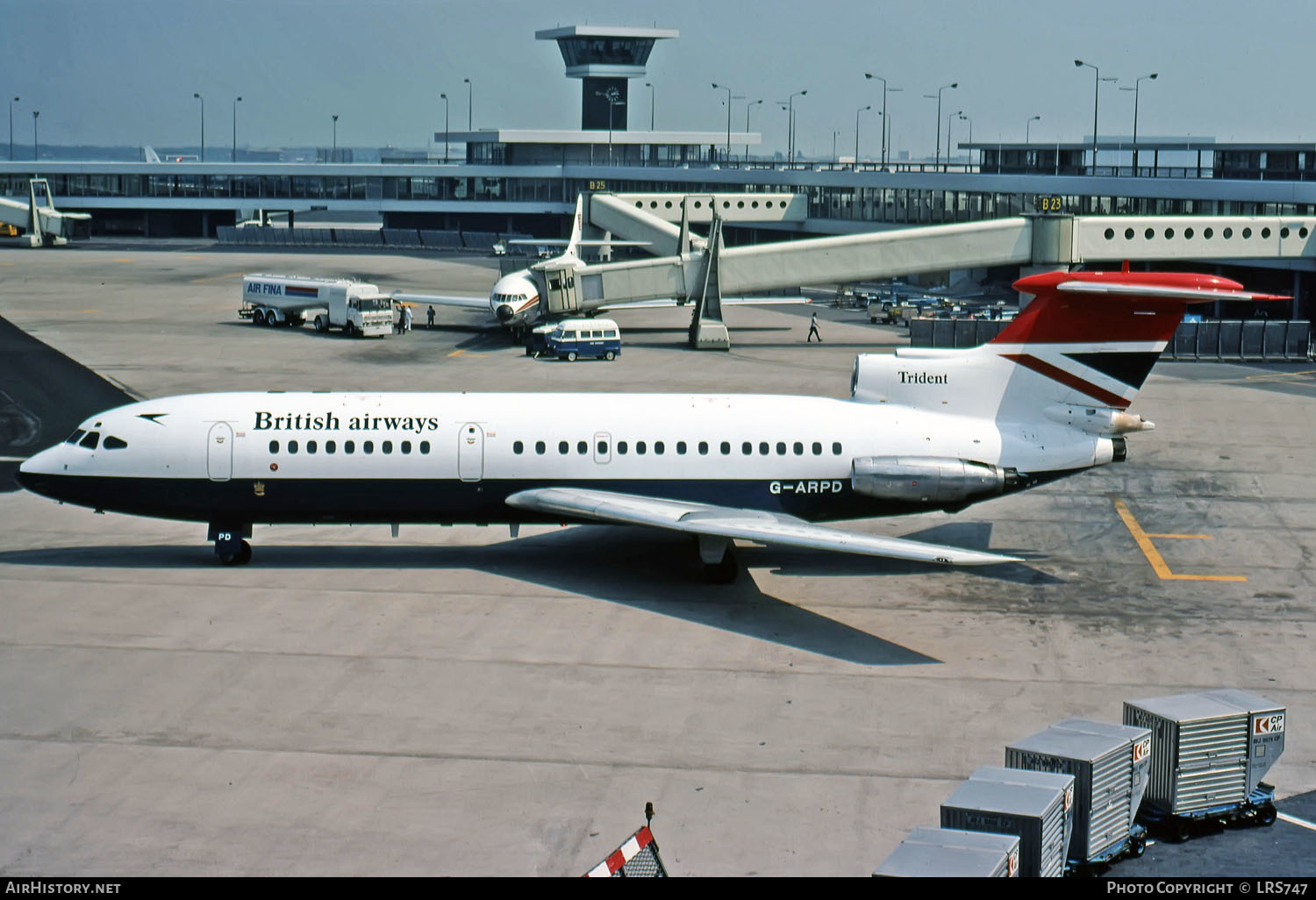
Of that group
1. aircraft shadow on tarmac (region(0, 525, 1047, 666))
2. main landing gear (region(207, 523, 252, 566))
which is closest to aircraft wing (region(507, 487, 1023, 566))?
aircraft shadow on tarmac (region(0, 525, 1047, 666))

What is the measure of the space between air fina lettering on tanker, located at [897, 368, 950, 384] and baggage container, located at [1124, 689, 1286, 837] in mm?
12872

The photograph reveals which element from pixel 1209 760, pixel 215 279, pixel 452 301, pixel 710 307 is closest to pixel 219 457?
pixel 1209 760

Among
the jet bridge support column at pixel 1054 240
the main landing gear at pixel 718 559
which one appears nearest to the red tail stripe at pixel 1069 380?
the main landing gear at pixel 718 559

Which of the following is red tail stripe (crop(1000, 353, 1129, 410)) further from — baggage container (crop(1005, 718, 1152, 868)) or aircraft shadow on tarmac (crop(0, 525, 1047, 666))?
baggage container (crop(1005, 718, 1152, 868))

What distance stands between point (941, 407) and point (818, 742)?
11.6 m

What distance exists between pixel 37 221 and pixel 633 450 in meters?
128

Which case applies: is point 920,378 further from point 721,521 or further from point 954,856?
point 954,856

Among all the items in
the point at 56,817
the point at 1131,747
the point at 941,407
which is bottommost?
the point at 56,817

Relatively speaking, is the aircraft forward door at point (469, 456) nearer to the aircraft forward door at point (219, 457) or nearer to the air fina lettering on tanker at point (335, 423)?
the air fina lettering on tanker at point (335, 423)

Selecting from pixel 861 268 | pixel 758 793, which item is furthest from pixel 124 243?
pixel 758 793

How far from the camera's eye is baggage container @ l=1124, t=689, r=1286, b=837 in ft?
59.1

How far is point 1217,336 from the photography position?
68.2 m

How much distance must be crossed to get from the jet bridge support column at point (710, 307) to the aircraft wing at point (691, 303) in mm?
2289
